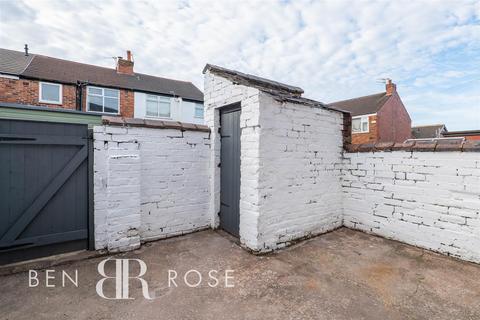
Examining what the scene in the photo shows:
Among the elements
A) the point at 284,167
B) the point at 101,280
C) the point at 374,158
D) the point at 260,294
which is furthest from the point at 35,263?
the point at 374,158

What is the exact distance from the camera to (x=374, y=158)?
4902 millimetres

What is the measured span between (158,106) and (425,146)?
15.8m

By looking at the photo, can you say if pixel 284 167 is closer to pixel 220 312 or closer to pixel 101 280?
pixel 220 312

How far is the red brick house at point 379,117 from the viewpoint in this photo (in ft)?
66.2

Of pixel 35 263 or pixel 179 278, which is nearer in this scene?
pixel 179 278

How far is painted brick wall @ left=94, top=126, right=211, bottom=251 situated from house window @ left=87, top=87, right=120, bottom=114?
41.7ft

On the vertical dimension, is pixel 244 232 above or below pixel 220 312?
above

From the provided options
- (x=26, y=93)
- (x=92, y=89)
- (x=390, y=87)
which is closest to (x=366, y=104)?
(x=390, y=87)

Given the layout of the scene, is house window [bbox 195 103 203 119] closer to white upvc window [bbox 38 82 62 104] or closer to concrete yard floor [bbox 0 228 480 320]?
Result: white upvc window [bbox 38 82 62 104]

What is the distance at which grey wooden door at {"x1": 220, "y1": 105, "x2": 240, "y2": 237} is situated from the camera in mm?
4625

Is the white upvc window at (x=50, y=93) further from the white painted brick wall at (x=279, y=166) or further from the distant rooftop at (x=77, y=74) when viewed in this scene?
the white painted brick wall at (x=279, y=166)

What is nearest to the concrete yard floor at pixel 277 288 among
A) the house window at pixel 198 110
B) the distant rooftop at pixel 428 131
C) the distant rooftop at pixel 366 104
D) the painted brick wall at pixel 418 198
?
the painted brick wall at pixel 418 198

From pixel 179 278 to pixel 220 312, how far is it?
93cm

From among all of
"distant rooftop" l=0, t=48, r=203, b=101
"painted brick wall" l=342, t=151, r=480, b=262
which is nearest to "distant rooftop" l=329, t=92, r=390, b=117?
"distant rooftop" l=0, t=48, r=203, b=101
